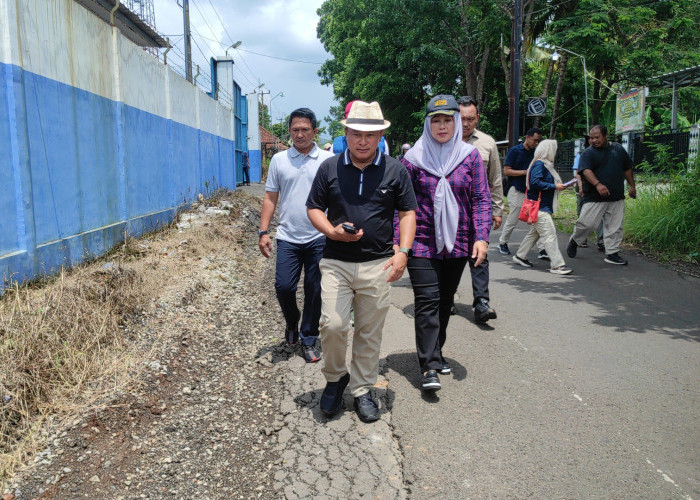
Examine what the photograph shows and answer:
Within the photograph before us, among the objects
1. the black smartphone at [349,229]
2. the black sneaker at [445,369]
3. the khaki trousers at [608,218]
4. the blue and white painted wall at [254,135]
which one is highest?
the blue and white painted wall at [254,135]

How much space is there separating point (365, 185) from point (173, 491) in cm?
195

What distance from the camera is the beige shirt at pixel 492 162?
549 cm

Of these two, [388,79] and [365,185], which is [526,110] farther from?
[388,79]

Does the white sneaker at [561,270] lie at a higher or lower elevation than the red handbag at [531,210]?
lower

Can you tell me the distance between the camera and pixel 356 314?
348cm

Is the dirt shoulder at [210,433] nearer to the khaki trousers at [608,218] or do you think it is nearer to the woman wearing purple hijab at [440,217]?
the woman wearing purple hijab at [440,217]

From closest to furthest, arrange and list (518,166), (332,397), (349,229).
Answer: (349,229), (332,397), (518,166)

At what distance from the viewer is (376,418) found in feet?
11.1

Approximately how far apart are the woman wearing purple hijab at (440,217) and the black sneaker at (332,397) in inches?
23.3

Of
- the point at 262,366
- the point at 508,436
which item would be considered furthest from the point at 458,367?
the point at 262,366

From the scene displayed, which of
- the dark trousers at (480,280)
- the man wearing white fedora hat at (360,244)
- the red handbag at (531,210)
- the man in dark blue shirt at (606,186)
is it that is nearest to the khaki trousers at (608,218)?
the man in dark blue shirt at (606,186)

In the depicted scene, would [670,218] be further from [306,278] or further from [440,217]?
[306,278]

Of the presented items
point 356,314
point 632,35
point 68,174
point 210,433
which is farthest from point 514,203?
point 632,35

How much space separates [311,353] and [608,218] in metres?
5.44
